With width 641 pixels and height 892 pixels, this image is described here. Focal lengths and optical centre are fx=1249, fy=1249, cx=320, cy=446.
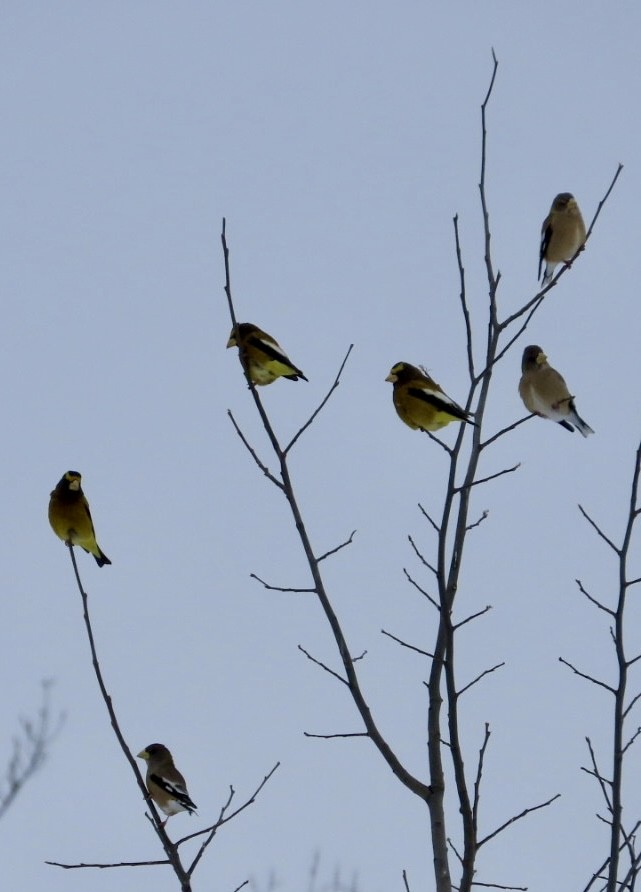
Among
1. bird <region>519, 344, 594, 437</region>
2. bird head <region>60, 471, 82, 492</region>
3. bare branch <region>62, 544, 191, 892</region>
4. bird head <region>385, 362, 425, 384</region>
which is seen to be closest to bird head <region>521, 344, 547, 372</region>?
bird <region>519, 344, 594, 437</region>

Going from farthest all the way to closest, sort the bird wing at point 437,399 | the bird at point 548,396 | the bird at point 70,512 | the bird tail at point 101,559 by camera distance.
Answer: the bird tail at point 101,559, the bird at point 70,512, the bird at point 548,396, the bird wing at point 437,399

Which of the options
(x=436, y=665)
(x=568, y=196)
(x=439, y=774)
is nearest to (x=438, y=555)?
(x=436, y=665)

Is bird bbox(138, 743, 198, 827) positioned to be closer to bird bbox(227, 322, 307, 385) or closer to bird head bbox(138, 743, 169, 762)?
bird head bbox(138, 743, 169, 762)

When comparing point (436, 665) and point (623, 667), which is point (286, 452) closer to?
point (436, 665)

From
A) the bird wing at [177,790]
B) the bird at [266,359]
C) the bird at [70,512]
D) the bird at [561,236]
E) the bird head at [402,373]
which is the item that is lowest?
the bird wing at [177,790]

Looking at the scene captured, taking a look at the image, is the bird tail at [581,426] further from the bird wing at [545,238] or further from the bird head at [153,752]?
the bird head at [153,752]

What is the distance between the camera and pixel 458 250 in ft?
12.7

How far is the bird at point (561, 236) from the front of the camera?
340 inches

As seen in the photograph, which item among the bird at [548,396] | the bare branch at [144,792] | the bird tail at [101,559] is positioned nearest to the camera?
the bare branch at [144,792]

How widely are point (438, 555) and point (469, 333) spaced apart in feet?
2.61

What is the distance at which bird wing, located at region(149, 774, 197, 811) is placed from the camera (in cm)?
784

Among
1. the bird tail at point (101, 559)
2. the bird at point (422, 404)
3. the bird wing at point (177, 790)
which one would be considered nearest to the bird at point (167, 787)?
the bird wing at point (177, 790)

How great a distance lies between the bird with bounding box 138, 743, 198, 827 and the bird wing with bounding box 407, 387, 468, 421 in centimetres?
313

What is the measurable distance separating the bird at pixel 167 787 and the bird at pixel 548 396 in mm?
3227
